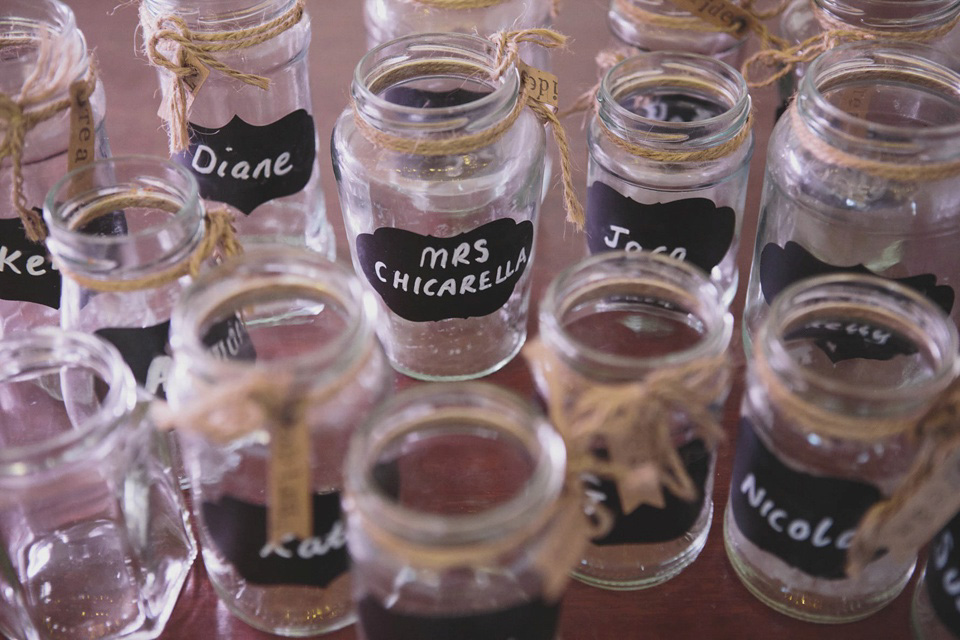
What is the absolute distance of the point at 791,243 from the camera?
88 cm

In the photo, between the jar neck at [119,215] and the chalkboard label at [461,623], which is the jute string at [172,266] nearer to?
the jar neck at [119,215]

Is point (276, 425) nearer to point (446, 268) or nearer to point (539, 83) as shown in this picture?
point (446, 268)

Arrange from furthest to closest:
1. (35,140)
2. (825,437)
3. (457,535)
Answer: (35,140) → (825,437) → (457,535)

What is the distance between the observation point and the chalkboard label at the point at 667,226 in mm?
936

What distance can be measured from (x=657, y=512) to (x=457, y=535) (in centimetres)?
22

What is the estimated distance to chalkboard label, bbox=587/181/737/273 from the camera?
3.07ft

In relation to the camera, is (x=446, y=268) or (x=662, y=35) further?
(x=662, y=35)

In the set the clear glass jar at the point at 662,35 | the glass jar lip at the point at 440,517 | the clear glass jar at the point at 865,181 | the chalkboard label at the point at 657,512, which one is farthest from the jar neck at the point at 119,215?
the clear glass jar at the point at 662,35

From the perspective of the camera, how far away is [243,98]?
1.04 m

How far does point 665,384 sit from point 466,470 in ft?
0.71

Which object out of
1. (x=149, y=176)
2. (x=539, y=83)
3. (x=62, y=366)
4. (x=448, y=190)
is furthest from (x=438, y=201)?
(x=62, y=366)

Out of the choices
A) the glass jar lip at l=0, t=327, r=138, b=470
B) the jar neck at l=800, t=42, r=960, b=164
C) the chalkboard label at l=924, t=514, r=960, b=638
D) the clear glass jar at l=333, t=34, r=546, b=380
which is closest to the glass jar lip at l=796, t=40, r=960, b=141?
the jar neck at l=800, t=42, r=960, b=164

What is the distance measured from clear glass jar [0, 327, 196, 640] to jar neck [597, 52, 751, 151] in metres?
0.49

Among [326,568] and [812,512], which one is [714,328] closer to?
[812,512]
